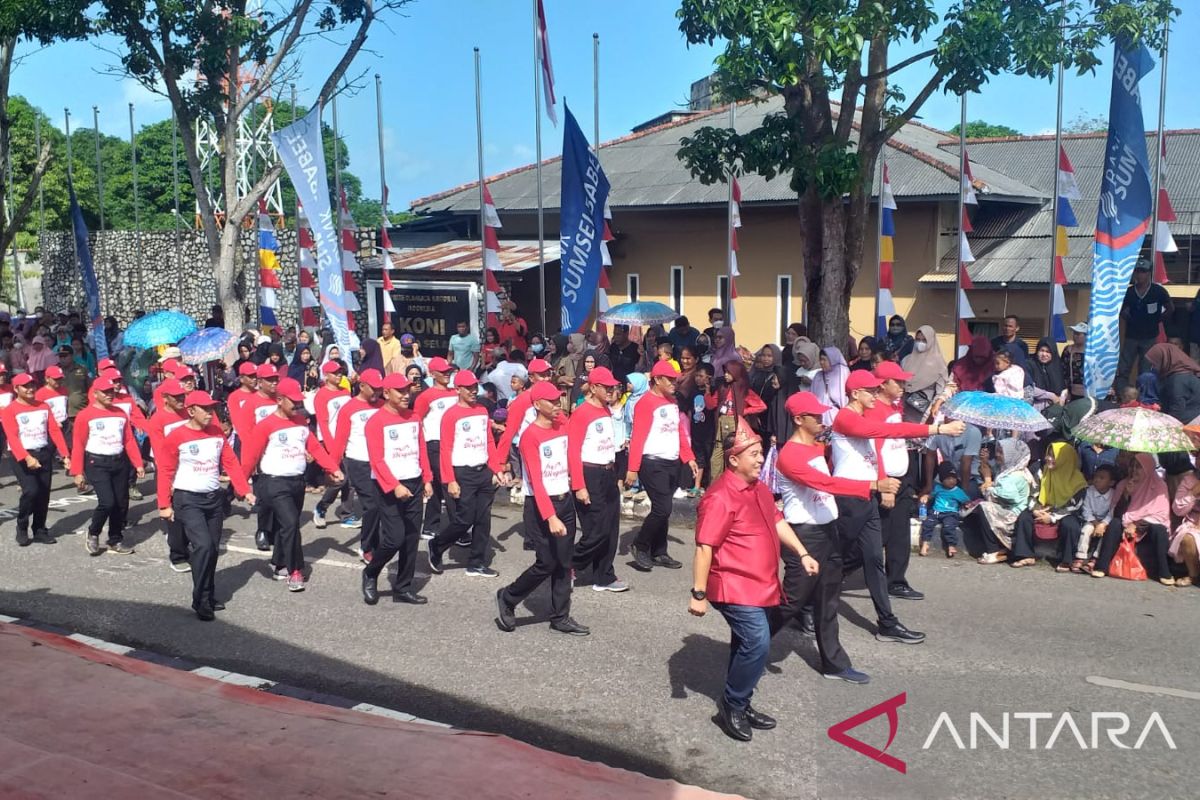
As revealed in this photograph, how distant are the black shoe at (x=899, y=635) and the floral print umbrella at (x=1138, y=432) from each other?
8.02ft

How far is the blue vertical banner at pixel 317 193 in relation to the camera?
14523 mm

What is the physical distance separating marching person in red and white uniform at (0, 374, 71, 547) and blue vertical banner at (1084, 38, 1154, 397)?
10.8 meters

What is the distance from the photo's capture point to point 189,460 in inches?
356

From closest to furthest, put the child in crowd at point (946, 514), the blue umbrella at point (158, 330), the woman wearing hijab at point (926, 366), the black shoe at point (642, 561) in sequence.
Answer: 1. the black shoe at point (642, 561)
2. the child in crowd at point (946, 514)
3. the woman wearing hijab at point (926, 366)
4. the blue umbrella at point (158, 330)

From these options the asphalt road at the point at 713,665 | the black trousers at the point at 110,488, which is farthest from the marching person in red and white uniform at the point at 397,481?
the black trousers at the point at 110,488

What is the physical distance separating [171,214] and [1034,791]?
4507 cm

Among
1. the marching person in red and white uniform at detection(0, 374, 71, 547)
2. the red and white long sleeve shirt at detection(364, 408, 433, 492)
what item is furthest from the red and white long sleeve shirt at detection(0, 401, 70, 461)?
the red and white long sleeve shirt at detection(364, 408, 433, 492)

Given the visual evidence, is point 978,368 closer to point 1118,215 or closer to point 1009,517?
point 1118,215

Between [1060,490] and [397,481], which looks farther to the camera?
[1060,490]

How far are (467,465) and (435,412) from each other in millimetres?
1117

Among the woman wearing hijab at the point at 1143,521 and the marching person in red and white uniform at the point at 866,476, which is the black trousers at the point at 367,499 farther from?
the woman wearing hijab at the point at 1143,521

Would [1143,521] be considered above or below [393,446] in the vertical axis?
below

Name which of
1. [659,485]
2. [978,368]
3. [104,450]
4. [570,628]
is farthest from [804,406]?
[104,450]

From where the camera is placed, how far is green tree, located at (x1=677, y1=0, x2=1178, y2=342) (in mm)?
10625
